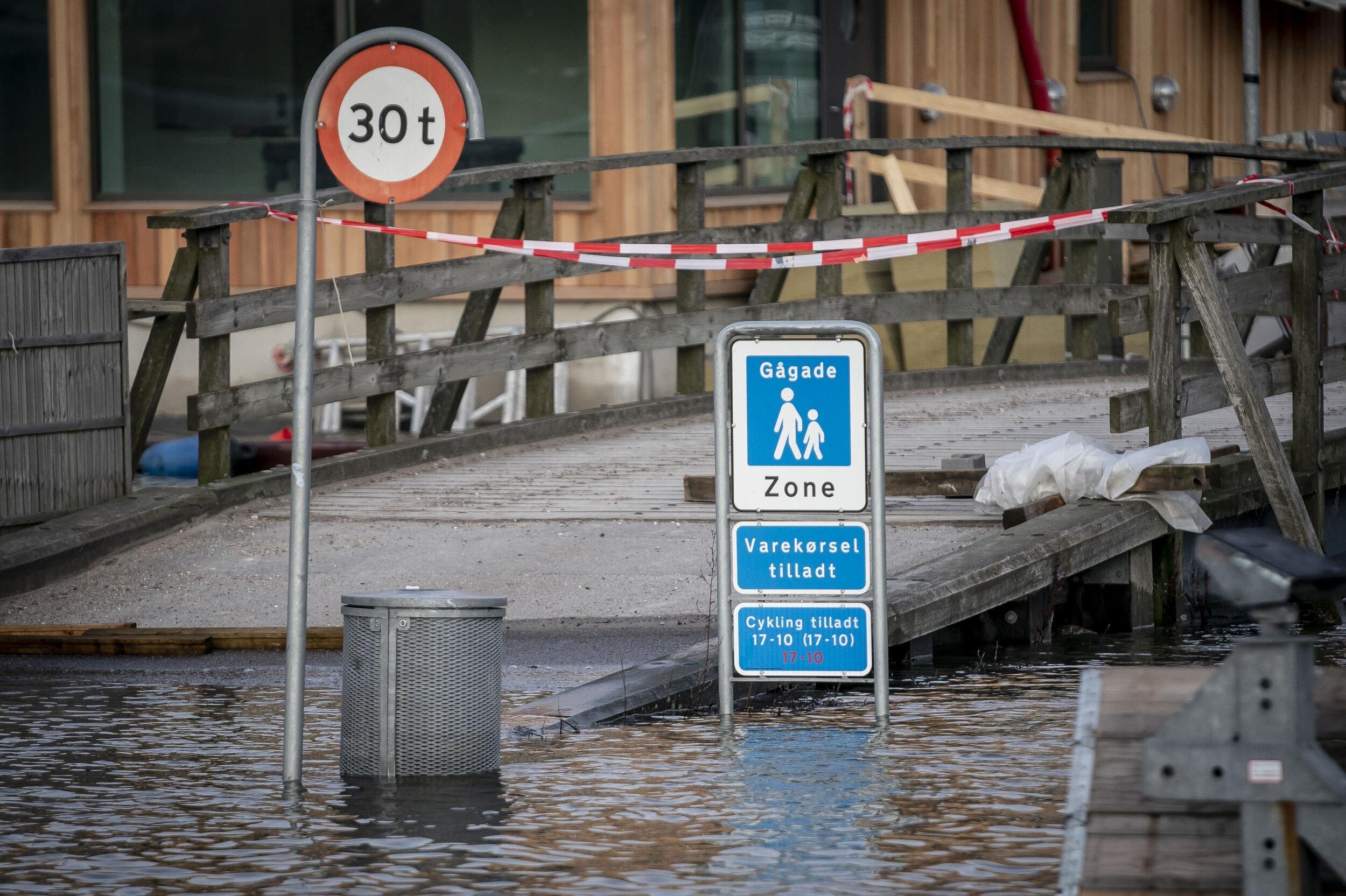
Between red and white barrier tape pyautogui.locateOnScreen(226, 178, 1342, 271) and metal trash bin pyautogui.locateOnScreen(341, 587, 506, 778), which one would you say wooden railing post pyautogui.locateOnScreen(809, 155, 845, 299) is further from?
metal trash bin pyautogui.locateOnScreen(341, 587, 506, 778)

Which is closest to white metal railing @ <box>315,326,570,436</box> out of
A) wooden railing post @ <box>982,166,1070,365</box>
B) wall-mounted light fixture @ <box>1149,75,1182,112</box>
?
wooden railing post @ <box>982,166,1070,365</box>

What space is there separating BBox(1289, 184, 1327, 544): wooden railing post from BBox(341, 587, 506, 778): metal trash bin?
531cm

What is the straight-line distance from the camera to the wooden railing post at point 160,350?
412 inches

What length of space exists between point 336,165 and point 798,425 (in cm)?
161

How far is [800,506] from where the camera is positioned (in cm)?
670

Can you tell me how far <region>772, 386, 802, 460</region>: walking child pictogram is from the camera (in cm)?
669

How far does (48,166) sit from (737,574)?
37.4 feet

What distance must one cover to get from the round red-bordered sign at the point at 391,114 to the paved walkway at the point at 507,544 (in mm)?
2664

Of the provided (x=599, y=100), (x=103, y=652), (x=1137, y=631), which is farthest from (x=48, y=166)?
(x=1137, y=631)

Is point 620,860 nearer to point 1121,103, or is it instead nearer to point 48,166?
point 48,166

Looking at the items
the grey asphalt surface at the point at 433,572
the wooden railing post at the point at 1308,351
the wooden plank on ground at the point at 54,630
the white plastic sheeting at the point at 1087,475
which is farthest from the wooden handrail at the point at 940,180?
the wooden plank on ground at the point at 54,630

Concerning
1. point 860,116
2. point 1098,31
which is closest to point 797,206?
point 860,116

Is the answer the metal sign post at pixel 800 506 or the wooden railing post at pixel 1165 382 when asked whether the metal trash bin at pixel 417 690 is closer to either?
the metal sign post at pixel 800 506

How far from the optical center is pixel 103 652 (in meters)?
8.35
